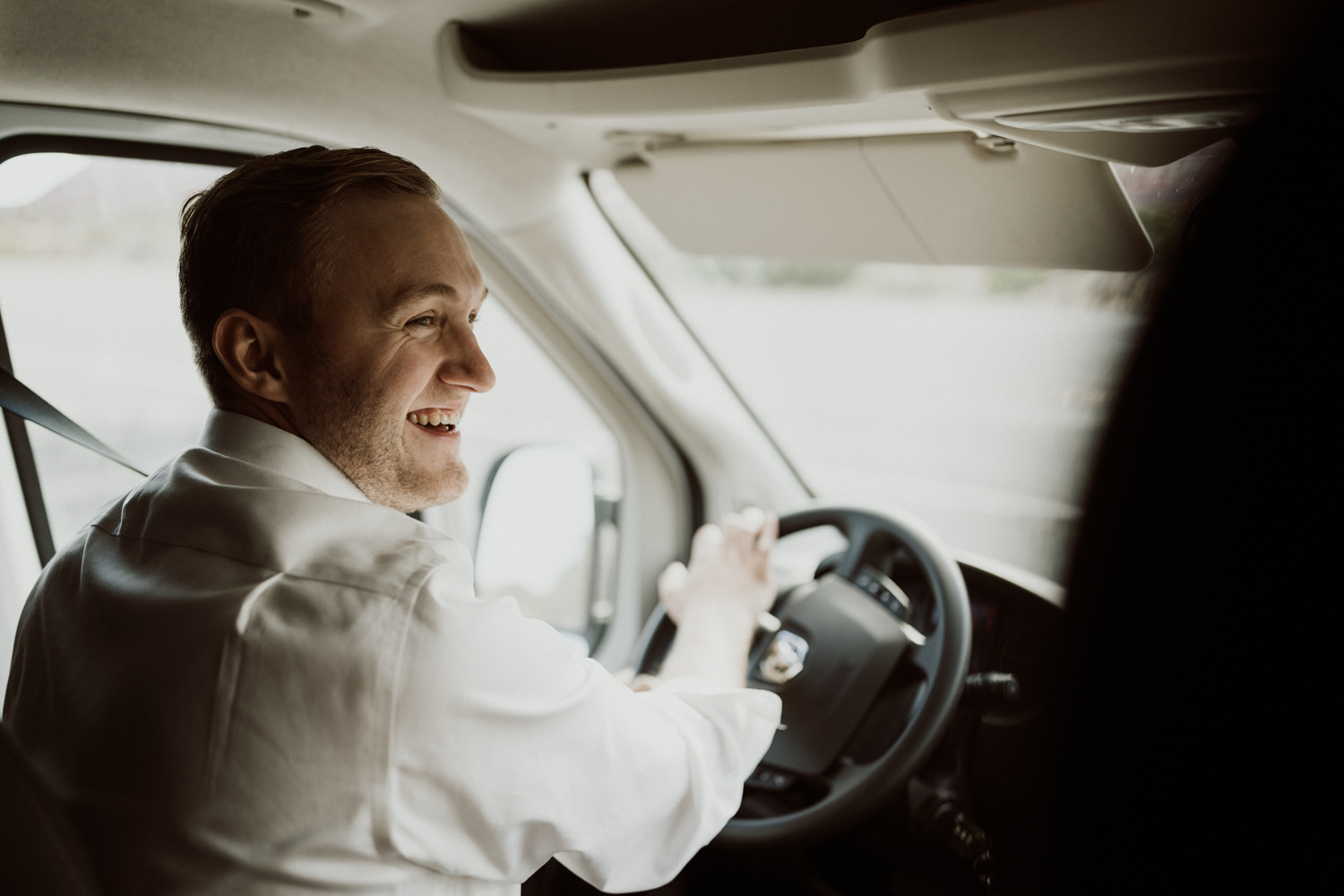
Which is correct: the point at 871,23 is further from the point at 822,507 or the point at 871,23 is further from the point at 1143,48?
the point at 822,507

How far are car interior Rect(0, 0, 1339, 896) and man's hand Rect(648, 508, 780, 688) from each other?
148 millimetres

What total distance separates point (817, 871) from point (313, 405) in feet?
4.35

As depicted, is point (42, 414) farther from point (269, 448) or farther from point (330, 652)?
point (330, 652)

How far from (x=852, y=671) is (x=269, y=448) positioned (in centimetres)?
116

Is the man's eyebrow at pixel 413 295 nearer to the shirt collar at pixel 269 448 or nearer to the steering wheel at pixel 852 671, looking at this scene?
the shirt collar at pixel 269 448

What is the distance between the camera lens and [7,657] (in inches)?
75.2

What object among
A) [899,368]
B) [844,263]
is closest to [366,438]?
[844,263]

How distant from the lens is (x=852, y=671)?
1818 millimetres

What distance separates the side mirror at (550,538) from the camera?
2.77 metres

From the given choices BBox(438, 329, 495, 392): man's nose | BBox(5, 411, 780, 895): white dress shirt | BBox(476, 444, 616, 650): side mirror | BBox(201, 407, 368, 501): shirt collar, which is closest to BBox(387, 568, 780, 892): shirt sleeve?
BBox(5, 411, 780, 895): white dress shirt

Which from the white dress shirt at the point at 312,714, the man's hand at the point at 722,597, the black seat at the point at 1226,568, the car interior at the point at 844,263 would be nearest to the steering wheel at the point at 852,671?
the car interior at the point at 844,263

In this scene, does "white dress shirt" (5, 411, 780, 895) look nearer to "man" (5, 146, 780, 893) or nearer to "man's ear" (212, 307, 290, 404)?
"man" (5, 146, 780, 893)

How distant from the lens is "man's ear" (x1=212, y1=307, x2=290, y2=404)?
1365 millimetres

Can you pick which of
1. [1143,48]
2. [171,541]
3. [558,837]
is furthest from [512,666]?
[1143,48]
